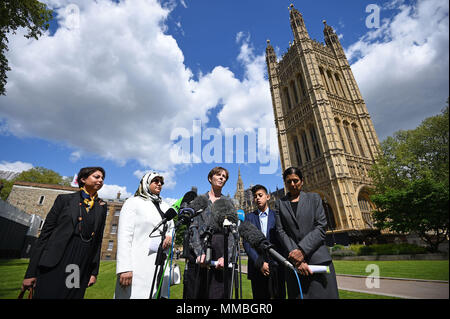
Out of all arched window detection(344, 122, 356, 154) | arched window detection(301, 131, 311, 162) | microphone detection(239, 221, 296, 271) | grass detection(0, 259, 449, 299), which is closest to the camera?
microphone detection(239, 221, 296, 271)

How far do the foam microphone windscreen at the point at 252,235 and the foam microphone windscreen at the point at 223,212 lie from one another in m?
0.17

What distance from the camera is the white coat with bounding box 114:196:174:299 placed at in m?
2.38

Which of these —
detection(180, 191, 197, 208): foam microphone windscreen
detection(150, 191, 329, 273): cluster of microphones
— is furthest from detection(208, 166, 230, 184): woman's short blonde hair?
detection(150, 191, 329, 273): cluster of microphones

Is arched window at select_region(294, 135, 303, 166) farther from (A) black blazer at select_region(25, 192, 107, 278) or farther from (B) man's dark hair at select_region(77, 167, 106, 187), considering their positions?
(A) black blazer at select_region(25, 192, 107, 278)

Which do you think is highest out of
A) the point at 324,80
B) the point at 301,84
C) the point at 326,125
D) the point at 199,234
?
the point at 301,84

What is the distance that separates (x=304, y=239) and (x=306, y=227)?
0.68ft

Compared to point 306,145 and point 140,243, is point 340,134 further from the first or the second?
point 140,243

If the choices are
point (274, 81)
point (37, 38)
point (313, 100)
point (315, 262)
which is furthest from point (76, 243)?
point (274, 81)

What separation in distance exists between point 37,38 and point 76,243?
10.5 meters

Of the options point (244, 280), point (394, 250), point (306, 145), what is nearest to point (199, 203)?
point (244, 280)

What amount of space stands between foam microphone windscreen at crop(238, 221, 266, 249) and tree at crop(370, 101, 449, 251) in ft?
59.1

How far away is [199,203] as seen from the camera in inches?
110
